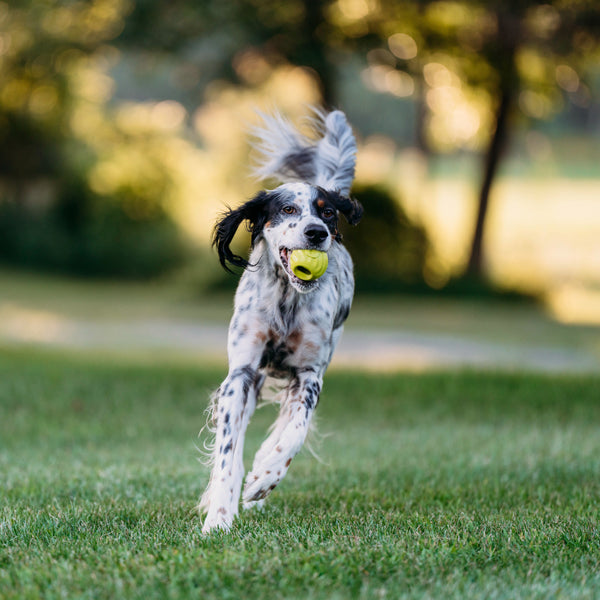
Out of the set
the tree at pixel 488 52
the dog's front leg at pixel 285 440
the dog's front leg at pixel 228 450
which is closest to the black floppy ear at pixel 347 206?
the dog's front leg at pixel 285 440

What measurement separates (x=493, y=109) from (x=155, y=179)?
26.8 feet

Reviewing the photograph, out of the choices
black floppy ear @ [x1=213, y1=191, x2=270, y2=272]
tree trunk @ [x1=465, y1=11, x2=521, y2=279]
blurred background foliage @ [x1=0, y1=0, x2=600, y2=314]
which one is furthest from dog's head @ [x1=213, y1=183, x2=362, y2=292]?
tree trunk @ [x1=465, y1=11, x2=521, y2=279]

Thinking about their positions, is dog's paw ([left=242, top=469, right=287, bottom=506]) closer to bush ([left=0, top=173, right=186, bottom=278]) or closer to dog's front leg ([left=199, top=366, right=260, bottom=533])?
dog's front leg ([left=199, top=366, right=260, bottom=533])

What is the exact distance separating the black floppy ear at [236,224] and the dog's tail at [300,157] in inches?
37.5

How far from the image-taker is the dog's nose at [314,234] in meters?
4.62

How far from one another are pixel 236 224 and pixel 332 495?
1.65m

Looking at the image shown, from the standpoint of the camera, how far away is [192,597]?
3.23 metres

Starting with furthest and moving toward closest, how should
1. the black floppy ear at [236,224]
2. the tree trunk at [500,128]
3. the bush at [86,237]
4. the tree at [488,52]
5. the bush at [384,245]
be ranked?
the bush at [86,237], the bush at [384,245], the tree trunk at [500,128], the tree at [488,52], the black floppy ear at [236,224]

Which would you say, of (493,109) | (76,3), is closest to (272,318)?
(76,3)

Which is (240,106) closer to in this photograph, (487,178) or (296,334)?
(487,178)

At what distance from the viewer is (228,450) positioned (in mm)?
4605

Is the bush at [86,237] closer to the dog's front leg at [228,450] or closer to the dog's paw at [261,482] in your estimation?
the dog's front leg at [228,450]

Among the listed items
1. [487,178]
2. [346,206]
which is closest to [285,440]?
[346,206]

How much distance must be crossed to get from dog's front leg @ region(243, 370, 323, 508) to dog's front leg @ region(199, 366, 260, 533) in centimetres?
9
